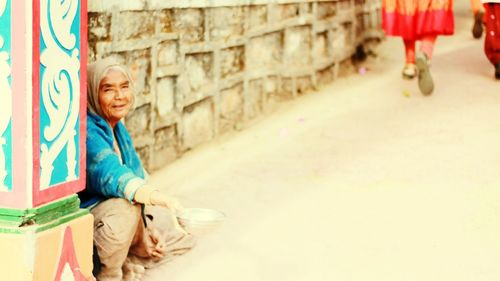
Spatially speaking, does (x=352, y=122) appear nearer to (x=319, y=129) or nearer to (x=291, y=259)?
(x=319, y=129)

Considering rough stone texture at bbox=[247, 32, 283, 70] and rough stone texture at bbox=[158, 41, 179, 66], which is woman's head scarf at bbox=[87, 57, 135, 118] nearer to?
rough stone texture at bbox=[158, 41, 179, 66]

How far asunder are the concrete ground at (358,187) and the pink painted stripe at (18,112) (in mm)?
995

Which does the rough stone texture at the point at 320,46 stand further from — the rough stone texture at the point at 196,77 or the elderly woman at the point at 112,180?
the elderly woman at the point at 112,180

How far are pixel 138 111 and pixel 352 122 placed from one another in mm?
1933

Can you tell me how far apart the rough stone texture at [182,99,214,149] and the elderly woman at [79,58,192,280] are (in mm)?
1876

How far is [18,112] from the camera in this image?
9.07 ft

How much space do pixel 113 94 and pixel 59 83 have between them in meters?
0.52

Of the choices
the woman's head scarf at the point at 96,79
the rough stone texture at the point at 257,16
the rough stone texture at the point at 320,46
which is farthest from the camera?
the rough stone texture at the point at 320,46

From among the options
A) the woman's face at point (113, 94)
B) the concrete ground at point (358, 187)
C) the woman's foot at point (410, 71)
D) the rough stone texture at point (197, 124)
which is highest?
the woman's face at point (113, 94)

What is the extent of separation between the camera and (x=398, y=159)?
5219 mm

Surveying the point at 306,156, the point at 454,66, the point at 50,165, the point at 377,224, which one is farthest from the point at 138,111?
the point at 454,66

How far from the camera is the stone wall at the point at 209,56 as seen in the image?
4762 mm

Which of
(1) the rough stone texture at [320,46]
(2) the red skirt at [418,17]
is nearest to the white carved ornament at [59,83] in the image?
(2) the red skirt at [418,17]

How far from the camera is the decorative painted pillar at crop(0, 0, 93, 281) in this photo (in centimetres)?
274
